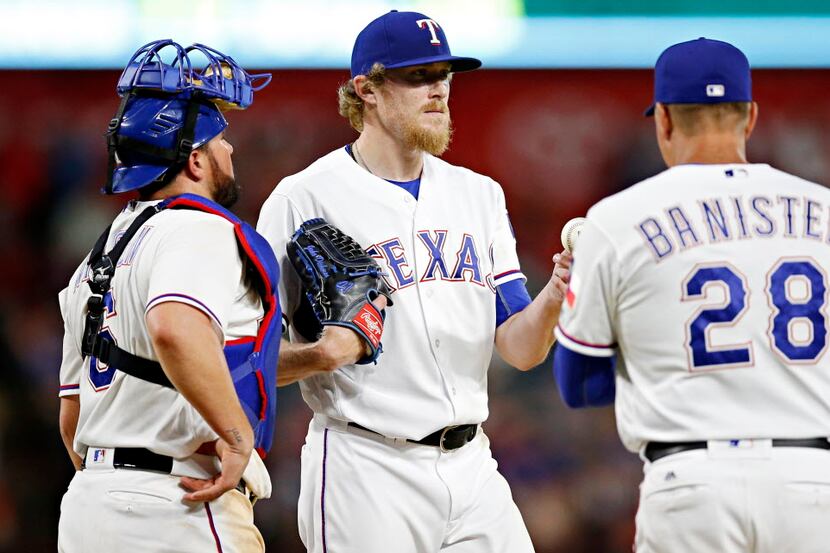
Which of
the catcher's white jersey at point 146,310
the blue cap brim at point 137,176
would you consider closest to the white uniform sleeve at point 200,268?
the catcher's white jersey at point 146,310

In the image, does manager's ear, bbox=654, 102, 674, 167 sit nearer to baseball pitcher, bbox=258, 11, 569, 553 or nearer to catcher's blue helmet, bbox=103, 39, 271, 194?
baseball pitcher, bbox=258, 11, 569, 553

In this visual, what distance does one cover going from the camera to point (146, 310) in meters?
2.47

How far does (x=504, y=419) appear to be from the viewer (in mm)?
6277

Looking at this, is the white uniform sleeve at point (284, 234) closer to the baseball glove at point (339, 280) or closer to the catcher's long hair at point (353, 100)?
the baseball glove at point (339, 280)

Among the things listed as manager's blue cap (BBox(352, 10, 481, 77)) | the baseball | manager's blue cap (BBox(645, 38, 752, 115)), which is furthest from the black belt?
manager's blue cap (BBox(352, 10, 481, 77))

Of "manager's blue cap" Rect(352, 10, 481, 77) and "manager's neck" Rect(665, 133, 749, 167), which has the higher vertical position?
"manager's blue cap" Rect(352, 10, 481, 77)

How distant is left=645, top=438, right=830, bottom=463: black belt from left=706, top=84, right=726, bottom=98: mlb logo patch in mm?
782

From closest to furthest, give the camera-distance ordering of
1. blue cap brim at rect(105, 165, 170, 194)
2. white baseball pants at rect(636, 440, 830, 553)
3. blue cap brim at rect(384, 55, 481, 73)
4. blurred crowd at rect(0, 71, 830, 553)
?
white baseball pants at rect(636, 440, 830, 553)
blue cap brim at rect(105, 165, 170, 194)
blue cap brim at rect(384, 55, 481, 73)
blurred crowd at rect(0, 71, 830, 553)

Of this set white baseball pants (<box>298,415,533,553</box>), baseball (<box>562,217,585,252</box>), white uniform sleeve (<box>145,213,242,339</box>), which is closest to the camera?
white uniform sleeve (<box>145,213,242,339</box>)

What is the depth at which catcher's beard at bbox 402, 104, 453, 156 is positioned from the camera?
11.0 feet

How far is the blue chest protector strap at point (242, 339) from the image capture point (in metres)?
2.57

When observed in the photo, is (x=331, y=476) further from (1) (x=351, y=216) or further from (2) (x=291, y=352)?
(1) (x=351, y=216)

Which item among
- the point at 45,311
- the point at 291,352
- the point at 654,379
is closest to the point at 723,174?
the point at 654,379

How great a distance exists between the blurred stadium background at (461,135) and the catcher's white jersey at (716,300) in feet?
12.3
